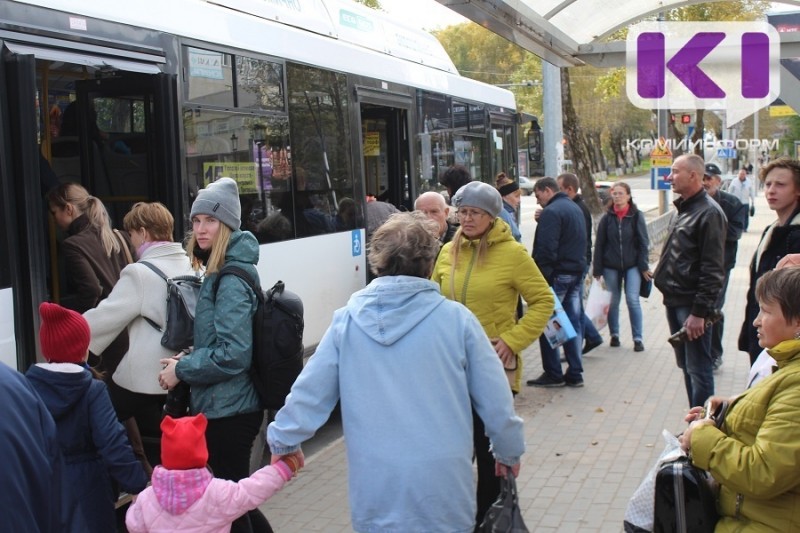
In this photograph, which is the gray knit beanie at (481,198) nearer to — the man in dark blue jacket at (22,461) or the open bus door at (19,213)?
the open bus door at (19,213)

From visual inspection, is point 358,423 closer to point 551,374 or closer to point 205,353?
point 205,353

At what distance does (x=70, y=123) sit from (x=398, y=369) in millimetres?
4517

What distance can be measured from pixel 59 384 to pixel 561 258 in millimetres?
5895

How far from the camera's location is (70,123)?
6.98m

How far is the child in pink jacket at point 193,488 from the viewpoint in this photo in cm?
352

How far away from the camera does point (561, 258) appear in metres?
8.95

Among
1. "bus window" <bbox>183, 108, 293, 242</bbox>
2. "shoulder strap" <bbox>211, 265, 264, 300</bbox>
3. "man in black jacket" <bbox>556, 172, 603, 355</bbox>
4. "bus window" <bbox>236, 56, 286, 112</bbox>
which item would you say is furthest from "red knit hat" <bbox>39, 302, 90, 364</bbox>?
"man in black jacket" <bbox>556, 172, 603, 355</bbox>

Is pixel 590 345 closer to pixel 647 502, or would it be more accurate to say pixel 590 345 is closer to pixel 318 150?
pixel 318 150

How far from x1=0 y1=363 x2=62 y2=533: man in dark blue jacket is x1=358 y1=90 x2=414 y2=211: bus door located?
794 centimetres

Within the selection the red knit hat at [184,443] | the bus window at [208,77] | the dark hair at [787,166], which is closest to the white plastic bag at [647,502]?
the red knit hat at [184,443]

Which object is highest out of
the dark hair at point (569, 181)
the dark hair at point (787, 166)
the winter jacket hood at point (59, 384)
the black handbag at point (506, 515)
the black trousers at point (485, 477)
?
the dark hair at point (569, 181)

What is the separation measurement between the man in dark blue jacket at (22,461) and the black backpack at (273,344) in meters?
1.80

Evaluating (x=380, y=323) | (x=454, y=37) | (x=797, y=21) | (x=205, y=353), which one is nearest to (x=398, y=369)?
(x=380, y=323)

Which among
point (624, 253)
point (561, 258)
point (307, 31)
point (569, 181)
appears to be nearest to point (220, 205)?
point (307, 31)
